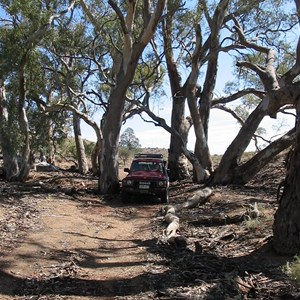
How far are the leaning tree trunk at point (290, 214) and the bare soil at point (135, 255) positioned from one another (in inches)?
8.9

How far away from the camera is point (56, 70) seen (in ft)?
78.3

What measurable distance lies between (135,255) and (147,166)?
8.86m

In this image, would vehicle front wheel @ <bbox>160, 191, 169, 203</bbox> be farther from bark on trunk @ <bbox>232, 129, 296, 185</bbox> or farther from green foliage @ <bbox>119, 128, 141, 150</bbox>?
green foliage @ <bbox>119, 128, 141, 150</bbox>

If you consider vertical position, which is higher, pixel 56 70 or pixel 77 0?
pixel 77 0

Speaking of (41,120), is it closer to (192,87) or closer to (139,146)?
(192,87)

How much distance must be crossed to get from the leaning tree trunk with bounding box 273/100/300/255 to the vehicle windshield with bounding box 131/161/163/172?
373 inches

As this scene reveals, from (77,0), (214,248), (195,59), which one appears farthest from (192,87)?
(214,248)

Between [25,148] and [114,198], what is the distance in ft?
17.6

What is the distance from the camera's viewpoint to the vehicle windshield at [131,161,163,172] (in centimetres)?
1591

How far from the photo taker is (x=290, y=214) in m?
6.39

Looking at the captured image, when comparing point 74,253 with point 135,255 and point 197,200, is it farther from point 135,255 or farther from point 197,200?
point 197,200

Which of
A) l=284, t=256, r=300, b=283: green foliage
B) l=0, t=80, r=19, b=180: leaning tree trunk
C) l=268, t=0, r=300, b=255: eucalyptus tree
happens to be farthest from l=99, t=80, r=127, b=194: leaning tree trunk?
l=284, t=256, r=300, b=283: green foliage

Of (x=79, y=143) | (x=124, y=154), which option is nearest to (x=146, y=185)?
(x=79, y=143)

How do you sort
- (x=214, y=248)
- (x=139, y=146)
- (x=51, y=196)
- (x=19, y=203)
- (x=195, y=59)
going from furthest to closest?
(x=139, y=146) < (x=195, y=59) < (x=51, y=196) < (x=19, y=203) < (x=214, y=248)
